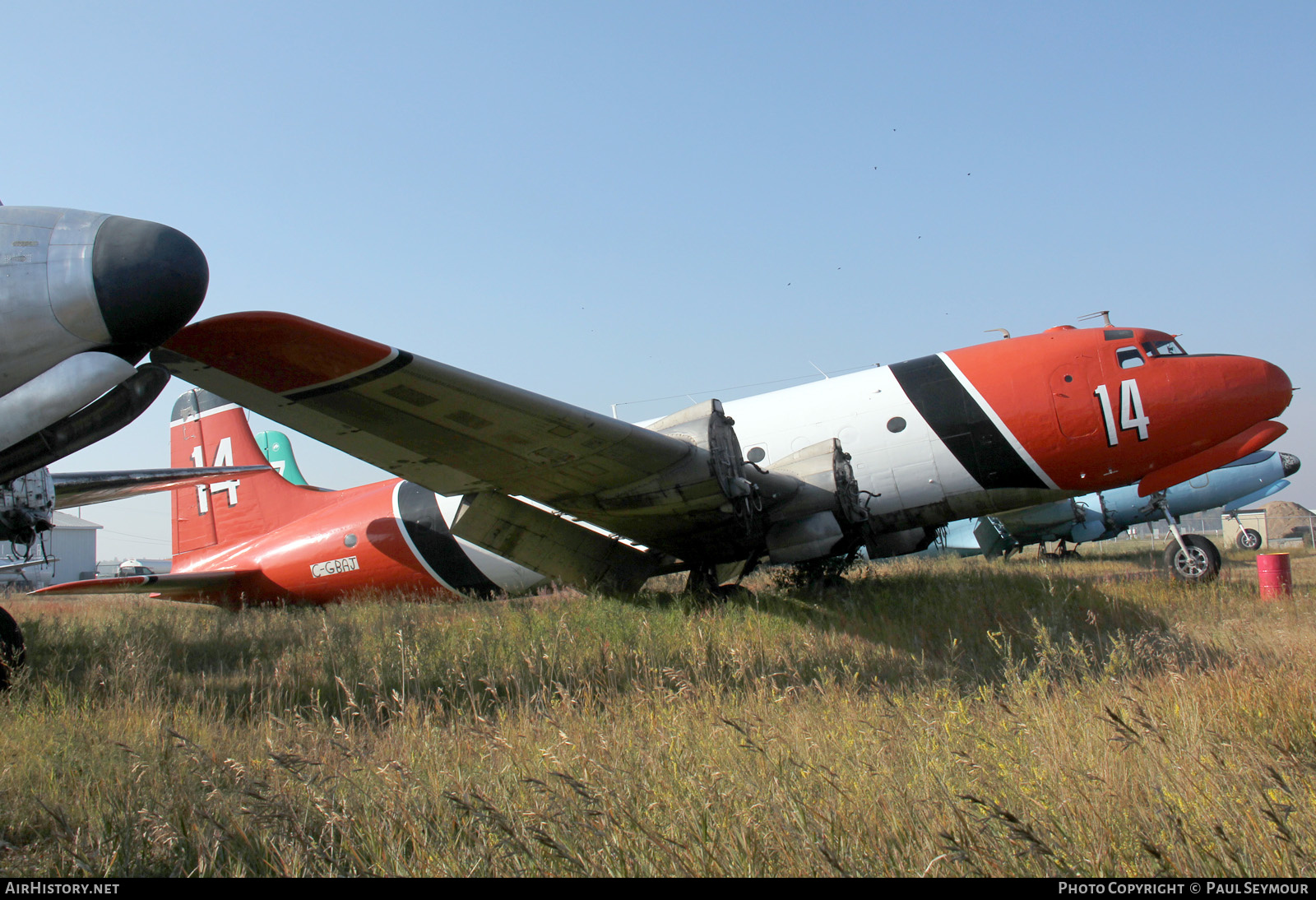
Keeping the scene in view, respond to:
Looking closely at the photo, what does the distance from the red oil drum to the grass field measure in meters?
1.49

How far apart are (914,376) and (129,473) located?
9994mm

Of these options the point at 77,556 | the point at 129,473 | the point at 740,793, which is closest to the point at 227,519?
the point at 129,473

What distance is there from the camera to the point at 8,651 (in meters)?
5.60

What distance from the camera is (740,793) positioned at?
2.90 meters

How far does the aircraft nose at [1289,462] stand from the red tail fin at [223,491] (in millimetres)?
29750

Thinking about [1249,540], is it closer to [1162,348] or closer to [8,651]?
[1162,348]

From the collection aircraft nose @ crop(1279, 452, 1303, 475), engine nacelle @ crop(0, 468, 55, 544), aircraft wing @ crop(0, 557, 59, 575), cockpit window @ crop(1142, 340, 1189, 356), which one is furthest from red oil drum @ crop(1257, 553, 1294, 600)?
aircraft nose @ crop(1279, 452, 1303, 475)

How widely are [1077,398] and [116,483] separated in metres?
11.6

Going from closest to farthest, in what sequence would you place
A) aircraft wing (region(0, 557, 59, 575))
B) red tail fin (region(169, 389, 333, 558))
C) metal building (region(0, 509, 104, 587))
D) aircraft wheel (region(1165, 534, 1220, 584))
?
1. aircraft wing (region(0, 557, 59, 575))
2. aircraft wheel (region(1165, 534, 1220, 584))
3. red tail fin (region(169, 389, 333, 558))
4. metal building (region(0, 509, 104, 587))

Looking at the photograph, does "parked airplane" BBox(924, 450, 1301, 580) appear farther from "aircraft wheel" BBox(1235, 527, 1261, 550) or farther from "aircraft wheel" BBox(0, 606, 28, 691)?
"aircraft wheel" BBox(0, 606, 28, 691)

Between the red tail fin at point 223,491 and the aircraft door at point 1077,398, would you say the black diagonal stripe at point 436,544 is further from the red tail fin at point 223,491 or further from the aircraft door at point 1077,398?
the aircraft door at point 1077,398

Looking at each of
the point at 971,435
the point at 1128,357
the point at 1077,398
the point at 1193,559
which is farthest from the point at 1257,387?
the point at 1193,559

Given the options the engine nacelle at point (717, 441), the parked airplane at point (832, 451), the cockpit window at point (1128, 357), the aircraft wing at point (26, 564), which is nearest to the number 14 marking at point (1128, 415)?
the parked airplane at point (832, 451)

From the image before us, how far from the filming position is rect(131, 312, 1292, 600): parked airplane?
684cm
